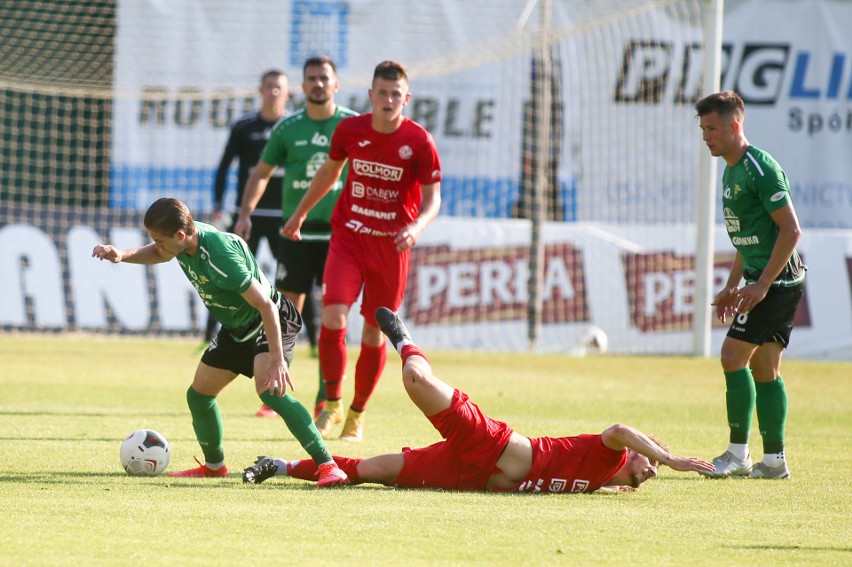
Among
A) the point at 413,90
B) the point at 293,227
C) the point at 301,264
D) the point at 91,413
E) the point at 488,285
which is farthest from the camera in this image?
the point at 413,90

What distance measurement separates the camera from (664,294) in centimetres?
1636

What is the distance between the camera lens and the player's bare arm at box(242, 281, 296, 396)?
5.77m

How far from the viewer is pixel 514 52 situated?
17.6m

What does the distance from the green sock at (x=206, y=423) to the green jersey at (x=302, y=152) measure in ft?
10.6

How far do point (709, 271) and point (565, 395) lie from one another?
16.4ft

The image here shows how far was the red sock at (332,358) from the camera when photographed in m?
8.16

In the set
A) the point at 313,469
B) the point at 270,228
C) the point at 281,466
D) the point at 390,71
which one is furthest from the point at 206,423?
the point at 270,228

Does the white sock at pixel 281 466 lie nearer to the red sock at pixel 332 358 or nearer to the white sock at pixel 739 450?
the red sock at pixel 332 358

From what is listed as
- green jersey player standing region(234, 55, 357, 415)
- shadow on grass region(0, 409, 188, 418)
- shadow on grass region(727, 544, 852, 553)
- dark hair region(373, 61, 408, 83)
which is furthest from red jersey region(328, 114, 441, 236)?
shadow on grass region(727, 544, 852, 553)

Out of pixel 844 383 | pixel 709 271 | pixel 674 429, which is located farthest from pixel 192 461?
pixel 709 271

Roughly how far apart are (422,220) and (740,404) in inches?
84.2

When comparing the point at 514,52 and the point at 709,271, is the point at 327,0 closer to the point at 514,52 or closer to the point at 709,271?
the point at 514,52

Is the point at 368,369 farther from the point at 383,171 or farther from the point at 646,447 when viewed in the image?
the point at 646,447

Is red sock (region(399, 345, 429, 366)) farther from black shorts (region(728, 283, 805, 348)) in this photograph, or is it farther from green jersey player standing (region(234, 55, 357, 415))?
green jersey player standing (region(234, 55, 357, 415))
